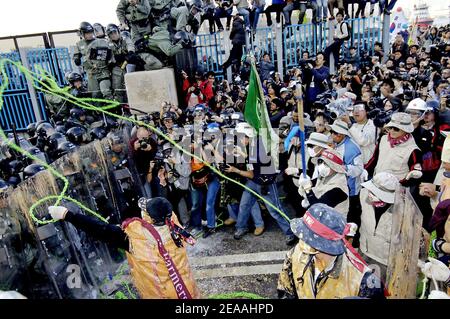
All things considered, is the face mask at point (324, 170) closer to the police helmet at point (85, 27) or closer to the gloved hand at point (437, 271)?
the gloved hand at point (437, 271)

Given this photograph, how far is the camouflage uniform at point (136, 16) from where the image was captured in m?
7.96

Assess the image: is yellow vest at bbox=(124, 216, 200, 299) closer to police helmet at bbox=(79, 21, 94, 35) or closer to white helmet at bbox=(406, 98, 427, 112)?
white helmet at bbox=(406, 98, 427, 112)

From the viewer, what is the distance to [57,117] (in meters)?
8.20

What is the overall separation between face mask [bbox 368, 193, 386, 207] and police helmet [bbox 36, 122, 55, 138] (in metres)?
4.68

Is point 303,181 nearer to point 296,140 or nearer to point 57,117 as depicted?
point 296,140

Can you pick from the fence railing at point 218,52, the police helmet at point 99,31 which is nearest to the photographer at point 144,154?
the police helmet at point 99,31

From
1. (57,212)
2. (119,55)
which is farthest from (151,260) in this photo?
(119,55)

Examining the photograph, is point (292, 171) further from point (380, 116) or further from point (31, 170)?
point (31, 170)

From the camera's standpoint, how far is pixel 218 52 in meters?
11.5

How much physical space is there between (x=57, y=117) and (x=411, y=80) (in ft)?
25.3

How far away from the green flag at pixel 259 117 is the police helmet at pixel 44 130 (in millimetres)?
3100

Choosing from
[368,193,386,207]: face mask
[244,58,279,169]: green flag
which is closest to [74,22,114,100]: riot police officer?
[244,58,279,169]: green flag

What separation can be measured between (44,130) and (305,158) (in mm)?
4091

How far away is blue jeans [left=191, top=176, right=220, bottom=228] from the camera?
5.52 metres
